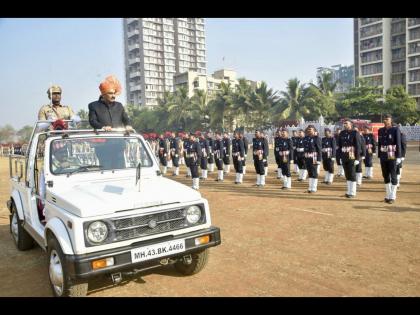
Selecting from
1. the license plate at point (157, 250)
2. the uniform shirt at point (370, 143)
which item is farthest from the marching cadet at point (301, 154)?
the license plate at point (157, 250)

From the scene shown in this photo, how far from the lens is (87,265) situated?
3.57 meters

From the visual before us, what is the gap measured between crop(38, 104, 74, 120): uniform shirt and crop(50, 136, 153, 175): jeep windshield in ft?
7.17

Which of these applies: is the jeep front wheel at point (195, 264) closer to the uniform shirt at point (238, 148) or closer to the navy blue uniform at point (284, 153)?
the navy blue uniform at point (284, 153)

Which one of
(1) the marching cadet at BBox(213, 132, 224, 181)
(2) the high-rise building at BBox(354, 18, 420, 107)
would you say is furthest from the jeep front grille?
(2) the high-rise building at BBox(354, 18, 420, 107)

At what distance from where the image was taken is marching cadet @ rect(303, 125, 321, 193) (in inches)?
456

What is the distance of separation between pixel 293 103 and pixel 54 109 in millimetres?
38512

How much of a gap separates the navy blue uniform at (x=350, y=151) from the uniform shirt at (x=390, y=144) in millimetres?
756

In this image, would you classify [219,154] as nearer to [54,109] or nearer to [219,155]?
[219,155]

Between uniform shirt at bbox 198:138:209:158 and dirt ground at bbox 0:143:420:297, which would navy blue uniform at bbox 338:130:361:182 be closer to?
dirt ground at bbox 0:143:420:297

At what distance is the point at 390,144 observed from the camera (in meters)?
9.59

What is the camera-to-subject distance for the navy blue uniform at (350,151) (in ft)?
34.4

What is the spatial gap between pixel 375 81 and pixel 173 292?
72449mm
